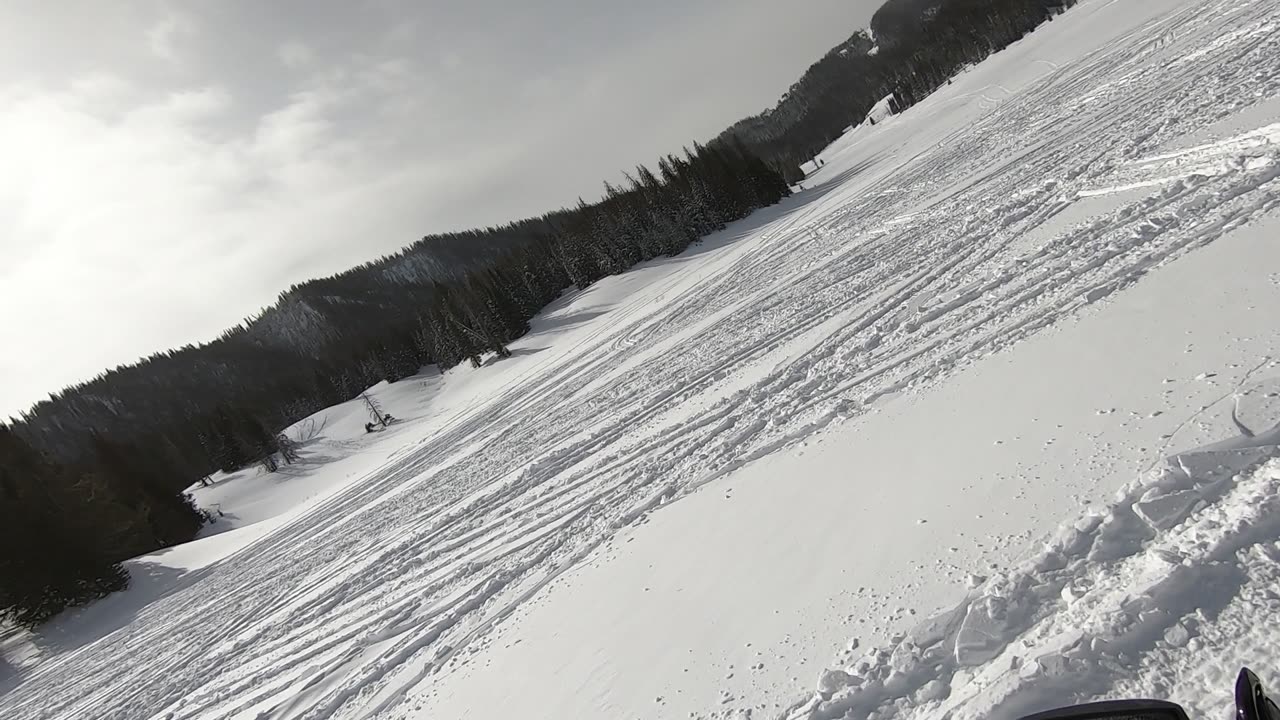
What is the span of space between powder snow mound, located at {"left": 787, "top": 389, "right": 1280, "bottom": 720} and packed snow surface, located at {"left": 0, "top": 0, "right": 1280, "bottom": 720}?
2cm

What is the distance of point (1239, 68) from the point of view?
1097 cm

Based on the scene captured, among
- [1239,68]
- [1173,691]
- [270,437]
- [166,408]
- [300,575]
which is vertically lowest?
[1173,691]

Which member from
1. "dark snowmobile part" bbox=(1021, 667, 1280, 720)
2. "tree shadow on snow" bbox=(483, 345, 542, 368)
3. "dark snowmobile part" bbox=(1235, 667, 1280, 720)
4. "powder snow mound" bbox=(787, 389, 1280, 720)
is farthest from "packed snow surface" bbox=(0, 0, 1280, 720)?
"tree shadow on snow" bbox=(483, 345, 542, 368)

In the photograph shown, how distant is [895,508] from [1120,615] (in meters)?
1.72

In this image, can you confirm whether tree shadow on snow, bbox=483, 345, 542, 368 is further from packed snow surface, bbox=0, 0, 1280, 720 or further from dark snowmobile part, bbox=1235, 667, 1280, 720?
dark snowmobile part, bbox=1235, 667, 1280, 720

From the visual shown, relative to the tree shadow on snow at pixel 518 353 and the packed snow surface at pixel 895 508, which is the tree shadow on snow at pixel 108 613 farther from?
the tree shadow on snow at pixel 518 353

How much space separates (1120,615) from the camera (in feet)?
9.35

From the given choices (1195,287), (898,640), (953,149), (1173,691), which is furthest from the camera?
(953,149)

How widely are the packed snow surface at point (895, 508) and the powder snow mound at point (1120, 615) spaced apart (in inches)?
0.6

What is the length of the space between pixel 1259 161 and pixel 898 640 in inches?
340

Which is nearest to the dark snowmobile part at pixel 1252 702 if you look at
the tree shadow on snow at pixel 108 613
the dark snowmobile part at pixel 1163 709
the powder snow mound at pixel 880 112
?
the dark snowmobile part at pixel 1163 709

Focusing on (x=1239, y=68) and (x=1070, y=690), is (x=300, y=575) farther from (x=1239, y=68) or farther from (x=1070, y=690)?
(x=1239, y=68)

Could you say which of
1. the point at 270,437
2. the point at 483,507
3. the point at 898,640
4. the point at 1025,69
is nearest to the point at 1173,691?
the point at 898,640

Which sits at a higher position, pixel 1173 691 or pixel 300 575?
pixel 300 575
